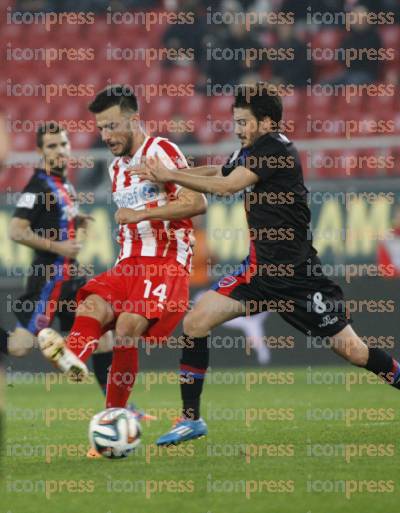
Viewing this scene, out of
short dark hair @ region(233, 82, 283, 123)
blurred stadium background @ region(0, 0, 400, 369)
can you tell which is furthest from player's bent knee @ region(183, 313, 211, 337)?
blurred stadium background @ region(0, 0, 400, 369)

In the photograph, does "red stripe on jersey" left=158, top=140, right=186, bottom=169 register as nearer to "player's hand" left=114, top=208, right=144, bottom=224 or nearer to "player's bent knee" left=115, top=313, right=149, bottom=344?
"player's hand" left=114, top=208, right=144, bottom=224

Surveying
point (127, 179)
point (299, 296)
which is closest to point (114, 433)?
point (299, 296)

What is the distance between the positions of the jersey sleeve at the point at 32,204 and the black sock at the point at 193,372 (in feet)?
8.41

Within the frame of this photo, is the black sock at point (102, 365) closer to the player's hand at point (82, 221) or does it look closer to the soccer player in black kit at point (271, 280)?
A: the player's hand at point (82, 221)

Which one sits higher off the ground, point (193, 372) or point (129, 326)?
point (129, 326)

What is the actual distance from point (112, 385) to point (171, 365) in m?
6.19

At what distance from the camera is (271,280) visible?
7.10 metres

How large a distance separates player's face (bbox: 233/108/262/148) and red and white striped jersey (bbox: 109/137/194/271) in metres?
0.42

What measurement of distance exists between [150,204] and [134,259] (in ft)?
1.17

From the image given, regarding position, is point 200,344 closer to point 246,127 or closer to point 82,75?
point 246,127

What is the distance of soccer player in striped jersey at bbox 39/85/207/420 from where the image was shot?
Result: 6.74 meters

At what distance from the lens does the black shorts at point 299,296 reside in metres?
7.07

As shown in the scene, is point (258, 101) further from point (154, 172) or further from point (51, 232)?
point (51, 232)

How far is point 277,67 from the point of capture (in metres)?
16.1
